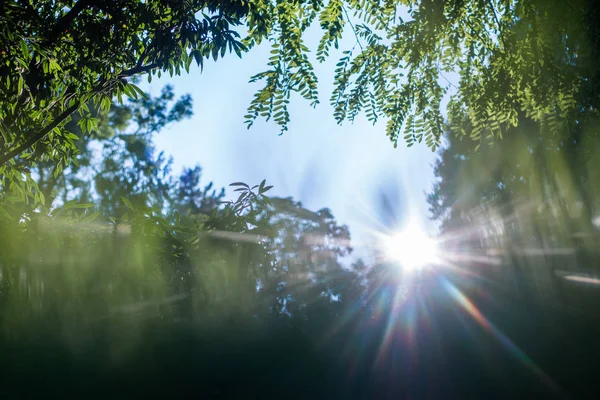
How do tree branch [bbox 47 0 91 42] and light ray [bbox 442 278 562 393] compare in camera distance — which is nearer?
tree branch [bbox 47 0 91 42]

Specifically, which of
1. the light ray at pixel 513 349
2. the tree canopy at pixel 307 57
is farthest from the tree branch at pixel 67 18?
the light ray at pixel 513 349

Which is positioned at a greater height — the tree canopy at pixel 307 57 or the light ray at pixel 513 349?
the tree canopy at pixel 307 57

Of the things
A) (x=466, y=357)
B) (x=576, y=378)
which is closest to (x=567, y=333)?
(x=576, y=378)

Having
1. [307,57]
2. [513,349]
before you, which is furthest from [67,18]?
[513,349]

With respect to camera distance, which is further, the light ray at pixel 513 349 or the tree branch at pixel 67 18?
the light ray at pixel 513 349

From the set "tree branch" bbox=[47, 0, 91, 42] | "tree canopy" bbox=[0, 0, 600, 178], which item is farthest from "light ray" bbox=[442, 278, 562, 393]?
"tree branch" bbox=[47, 0, 91, 42]

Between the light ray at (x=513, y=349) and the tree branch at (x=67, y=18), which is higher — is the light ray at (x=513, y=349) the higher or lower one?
the lower one

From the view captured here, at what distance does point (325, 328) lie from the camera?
3.36 metres

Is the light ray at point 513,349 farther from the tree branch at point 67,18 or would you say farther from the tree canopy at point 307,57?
the tree branch at point 67,18

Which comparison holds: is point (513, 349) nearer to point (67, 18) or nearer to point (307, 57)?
point (307, 57)

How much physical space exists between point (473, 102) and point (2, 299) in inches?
196

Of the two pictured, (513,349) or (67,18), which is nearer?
(67,18)

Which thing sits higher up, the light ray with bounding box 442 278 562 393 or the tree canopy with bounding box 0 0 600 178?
the tree canopy with bounding box 0 0 600 178

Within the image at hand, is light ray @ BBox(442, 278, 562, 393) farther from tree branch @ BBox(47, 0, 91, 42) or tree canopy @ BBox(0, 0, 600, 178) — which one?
tree branch @ BBox(47, 0, 91, 42)
